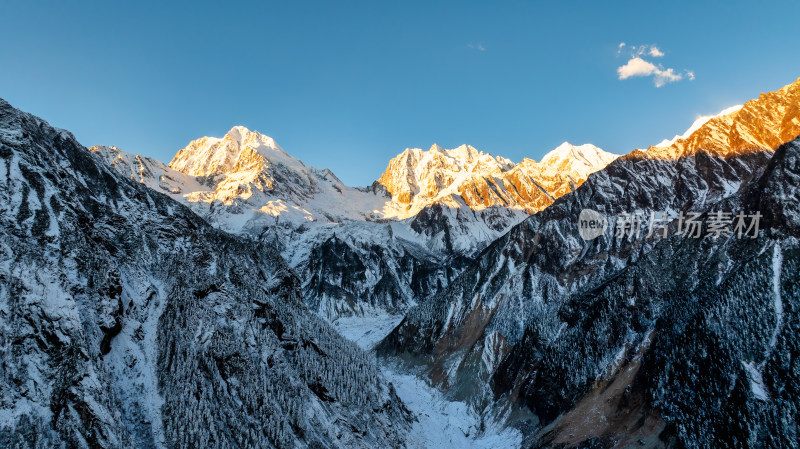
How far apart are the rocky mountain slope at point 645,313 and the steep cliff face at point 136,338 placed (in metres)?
23.8

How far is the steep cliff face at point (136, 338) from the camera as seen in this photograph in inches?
1375

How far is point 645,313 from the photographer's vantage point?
69375 millimetres

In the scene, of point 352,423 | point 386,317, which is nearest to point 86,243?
point 352,423

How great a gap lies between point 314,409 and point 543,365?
121 ft

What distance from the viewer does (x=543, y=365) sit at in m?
75.2

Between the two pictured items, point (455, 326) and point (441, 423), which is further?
point (455, 326)

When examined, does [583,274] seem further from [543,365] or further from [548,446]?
[548,446]

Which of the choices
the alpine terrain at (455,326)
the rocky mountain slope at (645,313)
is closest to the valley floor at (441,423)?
the alpine terrain at (455,326)

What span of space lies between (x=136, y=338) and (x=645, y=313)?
65715 millimetres

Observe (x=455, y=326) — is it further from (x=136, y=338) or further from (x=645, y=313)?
(x=136, y=338)

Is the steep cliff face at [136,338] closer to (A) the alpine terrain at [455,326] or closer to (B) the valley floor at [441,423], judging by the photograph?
(A) the alpine terrain at [455,326]

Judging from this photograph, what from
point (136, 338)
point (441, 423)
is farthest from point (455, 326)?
point (136, 338)

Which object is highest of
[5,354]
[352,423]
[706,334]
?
[5,354]

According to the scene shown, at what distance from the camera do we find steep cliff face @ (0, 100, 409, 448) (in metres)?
34.9
